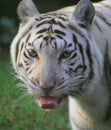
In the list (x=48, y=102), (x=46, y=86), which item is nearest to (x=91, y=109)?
(x=48, y=102)

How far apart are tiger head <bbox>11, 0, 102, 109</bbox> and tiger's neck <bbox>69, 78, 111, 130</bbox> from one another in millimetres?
106

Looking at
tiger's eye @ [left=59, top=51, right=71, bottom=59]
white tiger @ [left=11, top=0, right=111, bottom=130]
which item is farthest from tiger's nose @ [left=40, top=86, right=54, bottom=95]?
tiger's eye @ [left=59, top=51, right=71, bottom=59]

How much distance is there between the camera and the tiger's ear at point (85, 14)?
3.61 metres

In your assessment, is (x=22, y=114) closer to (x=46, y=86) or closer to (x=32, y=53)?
(x=32, y=53)

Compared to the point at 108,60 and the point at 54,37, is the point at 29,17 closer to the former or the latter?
the point at 54,37

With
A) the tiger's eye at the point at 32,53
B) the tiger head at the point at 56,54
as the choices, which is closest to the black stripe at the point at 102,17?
the tiger head at the point at 56,54

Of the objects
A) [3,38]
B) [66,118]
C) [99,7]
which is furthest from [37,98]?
[3,38]

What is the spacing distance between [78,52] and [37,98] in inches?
13.0

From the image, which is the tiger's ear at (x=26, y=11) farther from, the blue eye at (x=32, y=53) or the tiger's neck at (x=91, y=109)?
the tiger's neck at (x=91, y=109)

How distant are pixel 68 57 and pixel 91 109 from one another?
1.52 ft

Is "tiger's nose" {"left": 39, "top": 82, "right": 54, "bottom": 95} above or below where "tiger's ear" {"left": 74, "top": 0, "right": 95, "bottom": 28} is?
below

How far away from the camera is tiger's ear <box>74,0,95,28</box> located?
361 cm

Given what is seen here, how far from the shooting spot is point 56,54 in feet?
11.4

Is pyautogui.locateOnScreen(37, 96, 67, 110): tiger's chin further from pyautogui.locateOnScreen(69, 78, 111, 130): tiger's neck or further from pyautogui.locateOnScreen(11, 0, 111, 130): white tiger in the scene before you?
pyautogui.locateOnScreen(69, 78, 111, 130): tiger's neck
